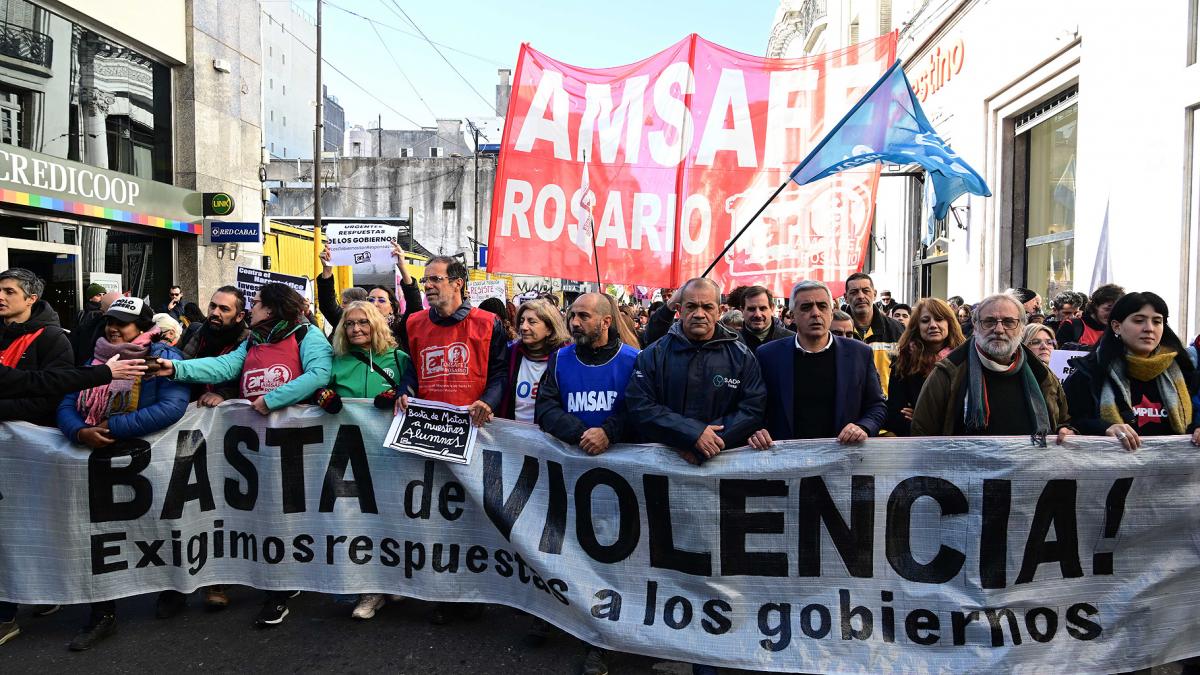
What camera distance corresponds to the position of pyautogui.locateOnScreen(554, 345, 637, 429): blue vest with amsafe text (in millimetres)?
4113

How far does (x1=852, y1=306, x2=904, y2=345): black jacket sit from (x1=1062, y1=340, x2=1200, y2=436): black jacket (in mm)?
2248

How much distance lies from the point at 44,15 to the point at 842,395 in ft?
44.0

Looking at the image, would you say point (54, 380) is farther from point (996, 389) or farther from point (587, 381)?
point (996, 389)

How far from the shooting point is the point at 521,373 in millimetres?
4598

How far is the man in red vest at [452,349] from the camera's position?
4.51m

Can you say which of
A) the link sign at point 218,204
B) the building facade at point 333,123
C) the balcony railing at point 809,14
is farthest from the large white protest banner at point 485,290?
the building facade at point 333,123

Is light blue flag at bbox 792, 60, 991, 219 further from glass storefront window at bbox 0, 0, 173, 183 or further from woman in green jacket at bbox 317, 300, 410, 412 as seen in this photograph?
glass storefront window at bbox 0, 0, 173, 183

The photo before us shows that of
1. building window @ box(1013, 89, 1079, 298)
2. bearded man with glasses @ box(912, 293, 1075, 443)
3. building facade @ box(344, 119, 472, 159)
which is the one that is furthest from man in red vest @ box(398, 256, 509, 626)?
building facade @ box(344, 119, 472, 159)

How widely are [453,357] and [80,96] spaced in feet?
39.1

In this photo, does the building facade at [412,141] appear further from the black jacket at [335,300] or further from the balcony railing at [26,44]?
the black jacket at [335,300]

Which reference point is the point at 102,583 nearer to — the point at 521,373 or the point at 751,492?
the point at 521,373

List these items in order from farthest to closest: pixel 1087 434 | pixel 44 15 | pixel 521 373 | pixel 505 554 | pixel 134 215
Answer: pixel 134 215, pixel 44 15, pixel 521 373, pixel 505 554, pixel 1087 434

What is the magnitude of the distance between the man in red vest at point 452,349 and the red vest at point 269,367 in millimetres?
666

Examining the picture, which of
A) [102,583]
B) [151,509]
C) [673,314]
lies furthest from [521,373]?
[102,583]
